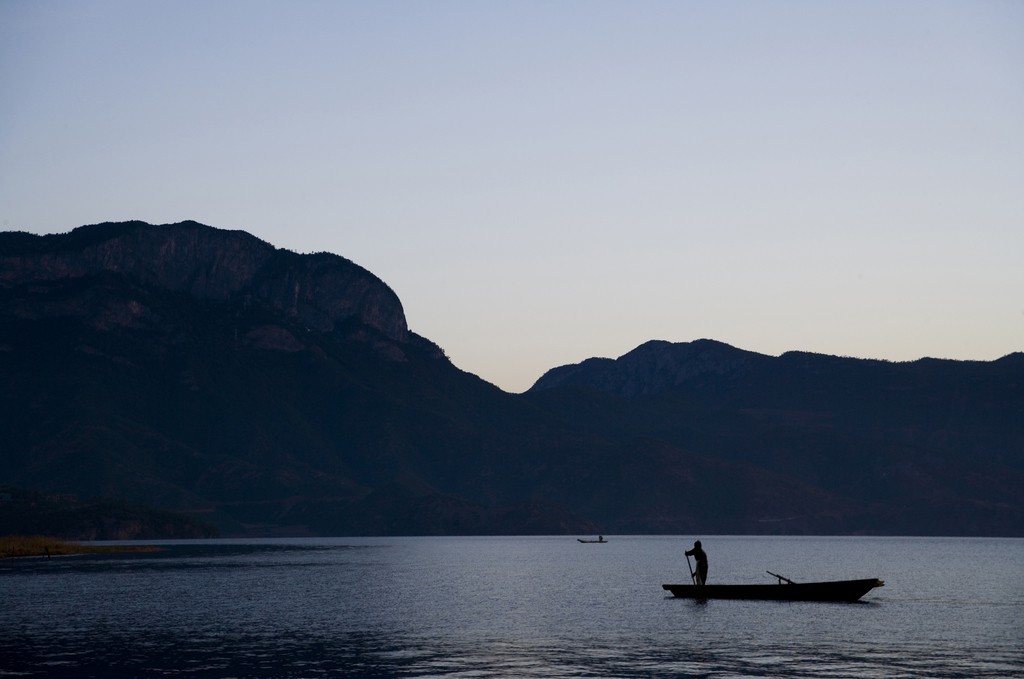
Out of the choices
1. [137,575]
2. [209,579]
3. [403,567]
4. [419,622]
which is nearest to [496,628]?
[419,622]

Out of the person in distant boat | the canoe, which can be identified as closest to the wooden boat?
the canoe

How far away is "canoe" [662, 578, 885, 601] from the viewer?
8875cm

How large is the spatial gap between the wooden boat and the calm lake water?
953mm

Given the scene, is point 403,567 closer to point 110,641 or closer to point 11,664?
point 110,641

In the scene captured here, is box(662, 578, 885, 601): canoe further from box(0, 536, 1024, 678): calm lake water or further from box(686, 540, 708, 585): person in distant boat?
box(0, 536, 1024, 678): calm lake water

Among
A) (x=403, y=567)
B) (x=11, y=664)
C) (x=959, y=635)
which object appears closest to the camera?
(x=11, y=664)

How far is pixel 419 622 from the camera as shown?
262 ft

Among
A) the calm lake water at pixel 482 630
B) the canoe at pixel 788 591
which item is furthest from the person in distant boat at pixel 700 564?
the calm lake water at pixel 482 630

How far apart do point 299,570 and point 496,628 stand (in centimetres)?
8862

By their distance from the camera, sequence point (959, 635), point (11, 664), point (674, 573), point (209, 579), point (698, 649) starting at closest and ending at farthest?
1. point (11, 664)
2. point (698, 649)
3. point (959, 635)
4. point (209, 579)
5. point (674, 573)

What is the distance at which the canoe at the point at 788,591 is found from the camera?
291 ft

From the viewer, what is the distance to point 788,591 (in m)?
88.6

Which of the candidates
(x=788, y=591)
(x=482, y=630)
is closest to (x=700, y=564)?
(x=788, y=591)

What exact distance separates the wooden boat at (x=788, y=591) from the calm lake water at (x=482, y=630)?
3.13 feet
